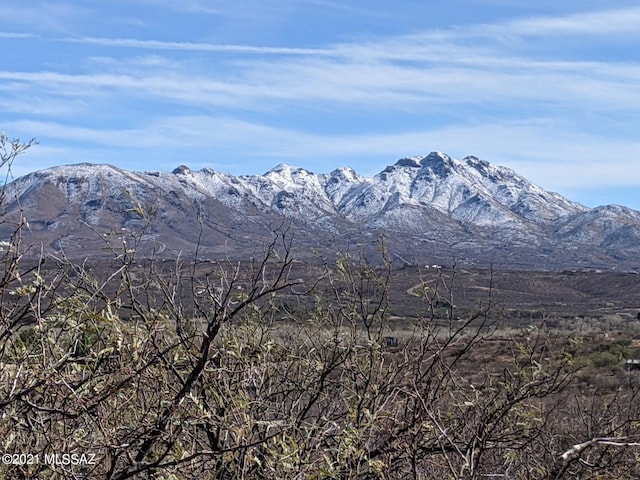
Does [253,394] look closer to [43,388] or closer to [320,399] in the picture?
[320,399]

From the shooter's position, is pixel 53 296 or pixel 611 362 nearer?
pixel 53 296

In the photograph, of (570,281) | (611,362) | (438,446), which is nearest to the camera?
(438,446)

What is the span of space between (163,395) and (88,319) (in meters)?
0.55

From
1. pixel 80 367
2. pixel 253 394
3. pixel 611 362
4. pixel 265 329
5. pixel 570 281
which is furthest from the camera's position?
pixel 570 281

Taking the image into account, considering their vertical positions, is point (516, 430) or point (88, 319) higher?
point (88, 319)

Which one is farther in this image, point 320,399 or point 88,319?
point 320,399

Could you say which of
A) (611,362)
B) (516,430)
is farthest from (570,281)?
(516,430)

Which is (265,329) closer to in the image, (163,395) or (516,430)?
(163,395)

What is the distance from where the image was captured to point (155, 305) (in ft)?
14.2

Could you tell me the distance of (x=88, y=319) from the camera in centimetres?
315

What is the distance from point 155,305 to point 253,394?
0.73 m

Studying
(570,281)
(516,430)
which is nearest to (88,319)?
(516,430)

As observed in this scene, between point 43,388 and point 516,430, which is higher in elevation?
point 43,388

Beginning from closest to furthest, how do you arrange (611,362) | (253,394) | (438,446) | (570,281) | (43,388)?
(43,388)
(438,446)
(253,394)
(611,362)
(570,281)
